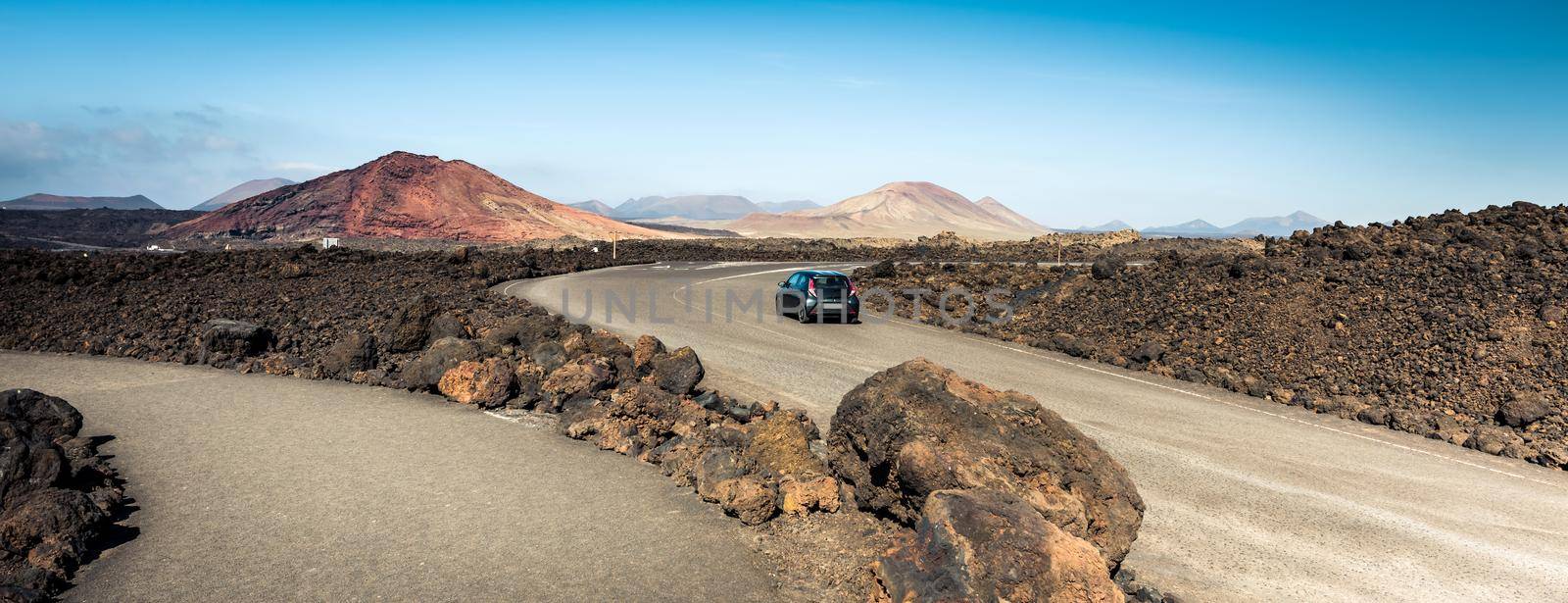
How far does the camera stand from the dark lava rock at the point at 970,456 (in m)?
6.83

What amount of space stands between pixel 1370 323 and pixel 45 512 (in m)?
22.1

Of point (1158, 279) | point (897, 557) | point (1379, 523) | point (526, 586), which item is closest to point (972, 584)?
point (897, 557)

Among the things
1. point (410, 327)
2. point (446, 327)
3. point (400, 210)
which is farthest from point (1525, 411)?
point (400, 210)

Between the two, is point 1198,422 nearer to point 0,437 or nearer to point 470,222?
point 0,437

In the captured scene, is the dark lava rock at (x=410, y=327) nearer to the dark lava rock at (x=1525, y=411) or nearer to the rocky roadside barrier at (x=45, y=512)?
the rocky roadside barrier at (x=45, y=512)

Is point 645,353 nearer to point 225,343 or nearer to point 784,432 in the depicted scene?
point 784,432

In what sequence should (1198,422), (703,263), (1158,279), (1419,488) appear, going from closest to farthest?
(1419,488), (1198,422), (1158,279), (703,263)

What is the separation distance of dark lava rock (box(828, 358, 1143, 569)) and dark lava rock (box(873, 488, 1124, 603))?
0.90 meters

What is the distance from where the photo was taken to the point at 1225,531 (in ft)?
27.4

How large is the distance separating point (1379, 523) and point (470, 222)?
287 ft

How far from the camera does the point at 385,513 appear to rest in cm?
785

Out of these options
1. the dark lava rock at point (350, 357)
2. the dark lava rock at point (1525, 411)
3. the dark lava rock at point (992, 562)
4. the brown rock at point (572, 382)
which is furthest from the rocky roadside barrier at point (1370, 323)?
the dark lava rock at point (350, 357)

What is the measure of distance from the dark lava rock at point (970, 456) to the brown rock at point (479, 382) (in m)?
6.19

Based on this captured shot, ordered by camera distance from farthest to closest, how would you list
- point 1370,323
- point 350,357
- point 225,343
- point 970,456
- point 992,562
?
point 1370,323
point 225,343
point 350,357
point 970,456
point 992,562
